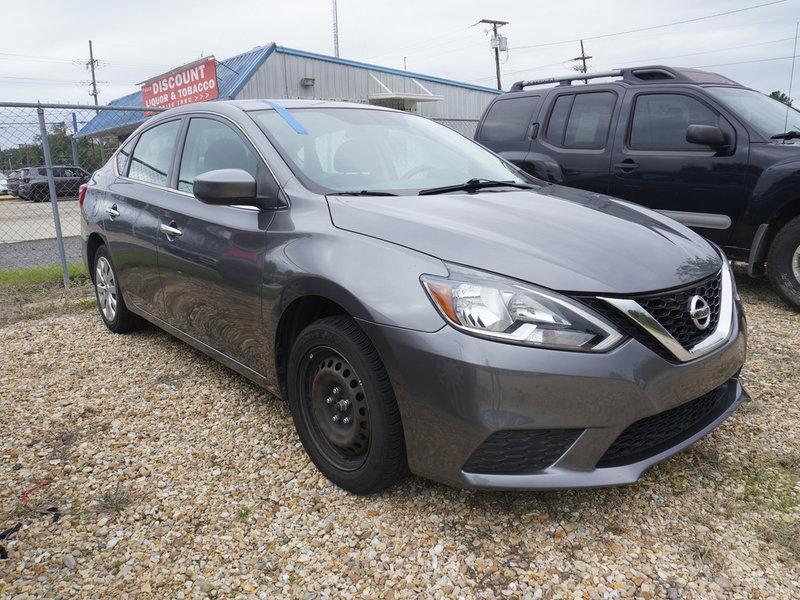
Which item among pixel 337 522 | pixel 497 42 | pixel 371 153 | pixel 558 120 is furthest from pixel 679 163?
pixel 497 42

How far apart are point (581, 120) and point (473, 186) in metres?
3.59

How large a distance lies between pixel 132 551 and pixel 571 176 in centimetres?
507

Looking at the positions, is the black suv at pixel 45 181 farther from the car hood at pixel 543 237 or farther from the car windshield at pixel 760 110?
the car windshield at pixel 760 110

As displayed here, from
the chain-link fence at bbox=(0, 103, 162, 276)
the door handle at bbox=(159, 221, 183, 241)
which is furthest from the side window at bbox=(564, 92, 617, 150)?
the chain-link fence at bbox=(0, 103, 162, 276)

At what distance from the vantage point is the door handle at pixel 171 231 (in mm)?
3443

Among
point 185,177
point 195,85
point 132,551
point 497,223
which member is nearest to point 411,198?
point 497,223

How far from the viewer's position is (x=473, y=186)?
10.1ft

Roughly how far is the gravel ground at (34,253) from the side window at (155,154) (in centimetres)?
436

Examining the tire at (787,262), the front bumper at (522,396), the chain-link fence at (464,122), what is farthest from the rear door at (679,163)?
the front bumper at (522,396)

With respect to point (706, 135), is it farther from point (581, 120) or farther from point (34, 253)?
point (34, 253)

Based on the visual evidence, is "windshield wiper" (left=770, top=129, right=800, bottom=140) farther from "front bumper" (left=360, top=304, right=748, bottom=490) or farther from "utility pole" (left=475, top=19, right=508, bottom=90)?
"utility pole" (left=475, top=19, right=508, bottom=90)

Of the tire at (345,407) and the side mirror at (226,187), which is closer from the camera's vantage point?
the tire at (345,407)

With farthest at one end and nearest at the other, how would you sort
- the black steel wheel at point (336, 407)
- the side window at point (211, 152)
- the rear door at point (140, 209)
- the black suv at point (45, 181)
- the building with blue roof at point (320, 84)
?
the building with blue roof at point (320, 84)
the black suv at point (45, 181)
the rear door at point (140, 209)
the side window at point (211, 152)
the black steel wheel at point (336, 407)

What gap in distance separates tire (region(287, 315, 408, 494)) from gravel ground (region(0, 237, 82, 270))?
6.58m
